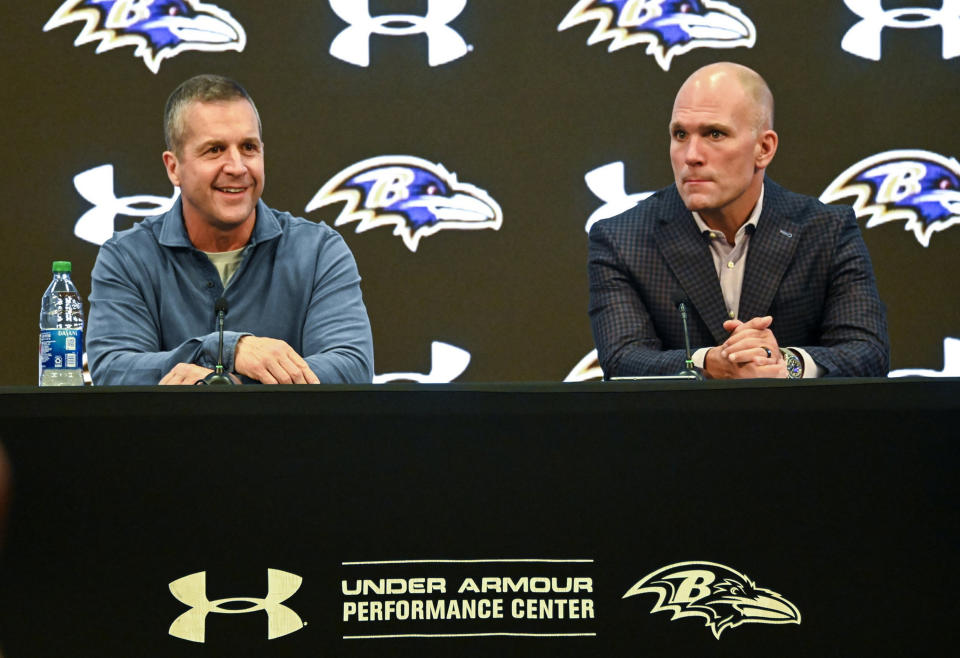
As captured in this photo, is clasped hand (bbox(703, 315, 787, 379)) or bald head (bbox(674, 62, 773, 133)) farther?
bald head (bbox(674, 62, 773, 133))

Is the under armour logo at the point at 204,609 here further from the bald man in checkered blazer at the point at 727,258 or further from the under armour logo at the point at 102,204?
the under armour logo at the point at 102,204

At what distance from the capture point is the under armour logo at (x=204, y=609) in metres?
1.21

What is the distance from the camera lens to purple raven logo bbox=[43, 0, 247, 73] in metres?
3.25

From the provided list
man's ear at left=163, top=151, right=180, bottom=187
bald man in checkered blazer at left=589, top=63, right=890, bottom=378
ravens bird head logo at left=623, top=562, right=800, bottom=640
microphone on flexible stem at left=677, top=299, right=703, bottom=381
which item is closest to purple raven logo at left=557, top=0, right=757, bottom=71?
bald man in checkered blazer at left=589, top=63, right=890, bottom=378

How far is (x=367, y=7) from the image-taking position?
3287 millimetres

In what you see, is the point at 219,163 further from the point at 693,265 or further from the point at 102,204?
the point at 102,204

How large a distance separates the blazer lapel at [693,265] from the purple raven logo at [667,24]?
1.14 meters

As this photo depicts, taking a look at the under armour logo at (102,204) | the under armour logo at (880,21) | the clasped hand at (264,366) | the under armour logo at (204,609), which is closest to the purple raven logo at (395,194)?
the under armour logo at (102,204)

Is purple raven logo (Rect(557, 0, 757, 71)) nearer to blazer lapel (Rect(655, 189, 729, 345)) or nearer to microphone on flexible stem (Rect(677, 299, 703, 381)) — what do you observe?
blazer lapel (Rect(655, 189, 729, 345))

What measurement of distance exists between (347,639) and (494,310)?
220 centimetres

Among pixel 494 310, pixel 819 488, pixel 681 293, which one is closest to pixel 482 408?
pixel 819 488

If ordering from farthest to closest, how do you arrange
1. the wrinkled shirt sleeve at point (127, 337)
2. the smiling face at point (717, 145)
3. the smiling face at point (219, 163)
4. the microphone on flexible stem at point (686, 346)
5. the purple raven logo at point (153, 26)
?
the purple raven logo at point (153, 26), the smiling face at point (717, 145), the smiling face at point (219, 163), the wrinkled shirt sleeve at point (127, 337), the microphone on flexible stem at point (686, 346)

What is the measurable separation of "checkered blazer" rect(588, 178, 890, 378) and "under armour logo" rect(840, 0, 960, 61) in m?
1.20

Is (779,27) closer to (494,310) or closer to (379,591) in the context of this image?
(494,310)
